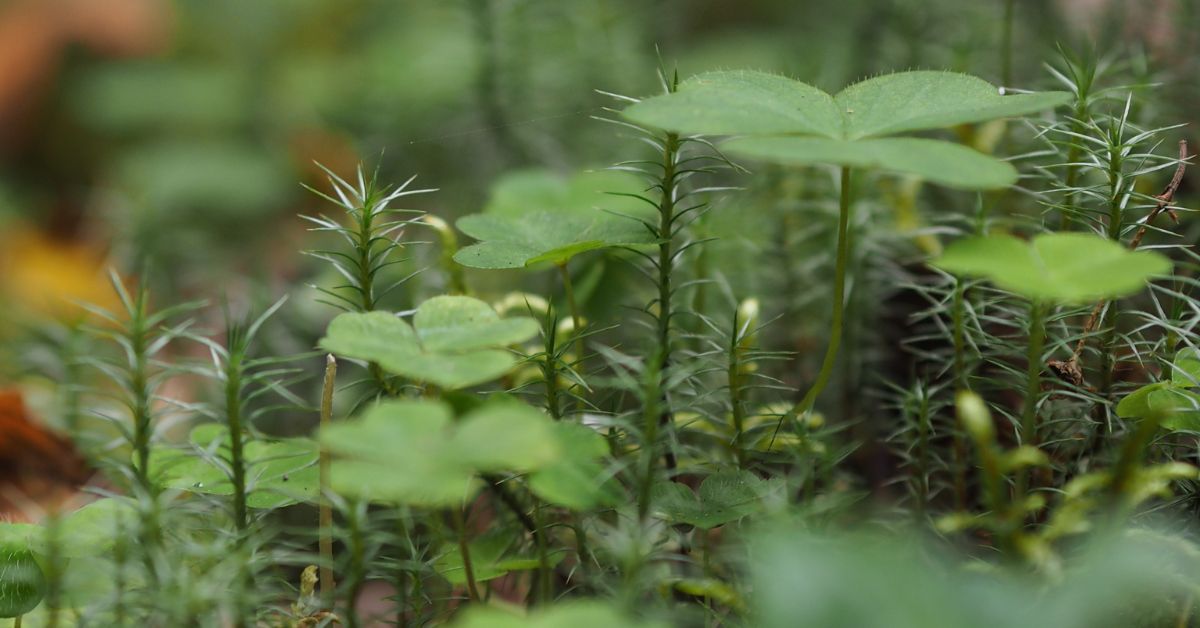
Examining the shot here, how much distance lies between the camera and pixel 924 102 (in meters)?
0.98

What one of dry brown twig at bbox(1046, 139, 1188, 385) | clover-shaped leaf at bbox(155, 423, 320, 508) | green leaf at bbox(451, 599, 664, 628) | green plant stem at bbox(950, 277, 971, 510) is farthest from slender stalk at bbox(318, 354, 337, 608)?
dry brown twig at bbox(1046, 139, 1188, 385)

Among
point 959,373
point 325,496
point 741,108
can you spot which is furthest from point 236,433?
point 959,373

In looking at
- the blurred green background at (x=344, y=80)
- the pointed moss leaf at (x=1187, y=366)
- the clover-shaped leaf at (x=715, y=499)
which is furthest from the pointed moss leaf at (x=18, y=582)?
the pointed moss leaf at (x=1187, y=366)

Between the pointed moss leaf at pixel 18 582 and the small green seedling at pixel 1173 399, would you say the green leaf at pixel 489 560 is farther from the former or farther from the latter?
the small green seedling at pixel 1173 399

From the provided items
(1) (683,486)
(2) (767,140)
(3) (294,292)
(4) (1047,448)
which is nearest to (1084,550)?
(4) (1047,448)

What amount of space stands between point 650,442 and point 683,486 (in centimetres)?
14

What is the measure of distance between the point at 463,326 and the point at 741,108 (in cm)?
36

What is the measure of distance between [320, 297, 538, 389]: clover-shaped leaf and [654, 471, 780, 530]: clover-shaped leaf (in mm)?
219

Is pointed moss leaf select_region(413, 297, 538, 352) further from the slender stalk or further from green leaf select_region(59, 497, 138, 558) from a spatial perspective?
green leaf select_region(59, 497, 138, 558)

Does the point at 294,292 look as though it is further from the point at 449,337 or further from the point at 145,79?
the point at 145,79

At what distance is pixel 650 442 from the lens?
2.86 ft

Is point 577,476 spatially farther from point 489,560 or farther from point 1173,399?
point 1173,399

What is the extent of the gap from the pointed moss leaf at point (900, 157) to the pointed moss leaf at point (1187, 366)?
0.33 metres

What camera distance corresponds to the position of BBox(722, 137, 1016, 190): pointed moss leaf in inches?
31.7
